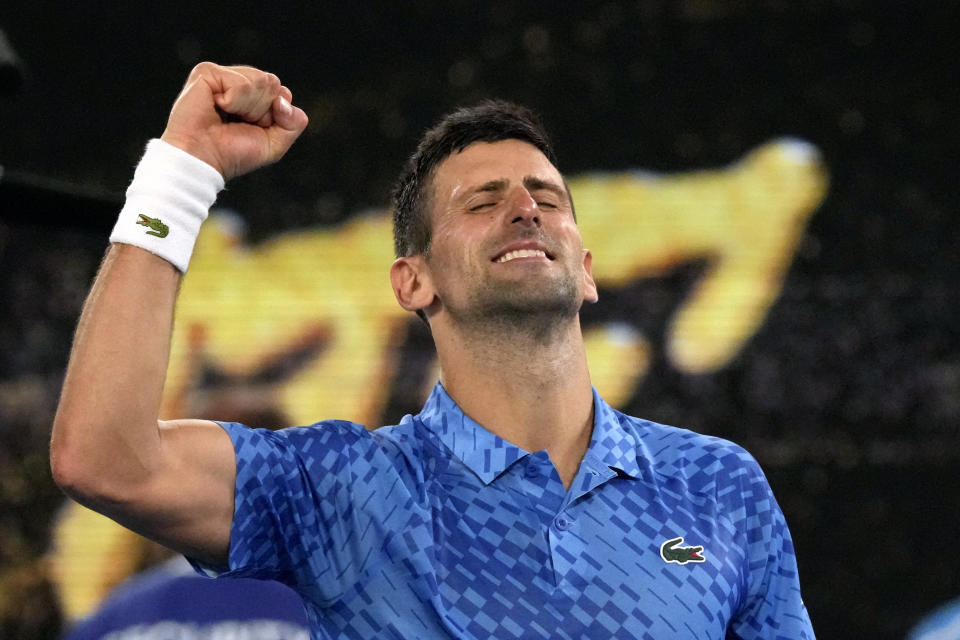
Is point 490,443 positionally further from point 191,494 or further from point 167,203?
point 167,203

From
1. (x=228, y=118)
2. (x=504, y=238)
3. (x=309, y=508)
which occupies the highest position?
(x=228, y=118)

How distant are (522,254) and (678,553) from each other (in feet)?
1.68

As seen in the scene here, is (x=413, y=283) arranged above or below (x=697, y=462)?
above

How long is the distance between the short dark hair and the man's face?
21mm

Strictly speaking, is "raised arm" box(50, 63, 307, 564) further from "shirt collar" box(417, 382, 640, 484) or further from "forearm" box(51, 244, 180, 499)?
"shirt collar" box(417, 382, 640, 484)

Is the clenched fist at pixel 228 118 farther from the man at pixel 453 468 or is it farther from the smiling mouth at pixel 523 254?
the smiling mouth at pixel 523 254

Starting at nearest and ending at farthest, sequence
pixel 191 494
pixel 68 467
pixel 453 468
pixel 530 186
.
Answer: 1. pixel 68 467
2. pixel 191 494
3. pixel 453 468
4. pixel 530 186

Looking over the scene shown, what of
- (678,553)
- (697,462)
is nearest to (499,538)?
(678,553)

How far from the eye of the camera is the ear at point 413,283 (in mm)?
1803

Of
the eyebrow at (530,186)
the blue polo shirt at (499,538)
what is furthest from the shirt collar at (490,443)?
the eyebrow at (530,186)

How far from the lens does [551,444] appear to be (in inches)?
63.8

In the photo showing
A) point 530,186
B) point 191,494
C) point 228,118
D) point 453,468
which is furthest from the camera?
point 530,186

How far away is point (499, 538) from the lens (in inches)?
57.3

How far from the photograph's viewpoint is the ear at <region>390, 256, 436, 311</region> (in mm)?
1803
